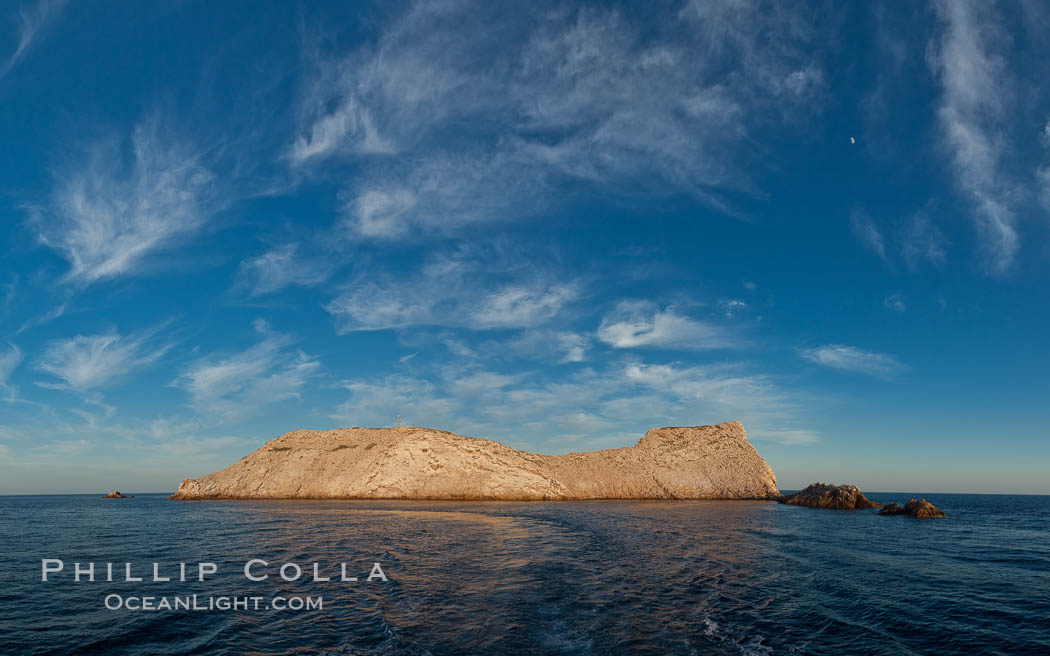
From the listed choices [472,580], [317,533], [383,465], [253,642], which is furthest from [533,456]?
[253,642]

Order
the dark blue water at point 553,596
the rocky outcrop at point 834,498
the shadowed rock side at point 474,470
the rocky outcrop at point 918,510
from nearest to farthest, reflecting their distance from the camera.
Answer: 1. the dark blue water at point 553,596
2. the rocky outcrop at point 918,510
3. the rocky outcrop at point 834,498
4. the shadowed rock side at point 474,470

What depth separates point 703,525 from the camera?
48000 millimetres

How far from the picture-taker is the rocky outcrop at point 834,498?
83812mm

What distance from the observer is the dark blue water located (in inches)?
549

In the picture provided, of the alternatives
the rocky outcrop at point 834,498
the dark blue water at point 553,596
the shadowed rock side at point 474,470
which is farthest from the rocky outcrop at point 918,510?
the shadowed rock side at point 474,470

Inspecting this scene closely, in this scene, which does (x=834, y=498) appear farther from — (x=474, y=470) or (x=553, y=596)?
(x=553, y=596)

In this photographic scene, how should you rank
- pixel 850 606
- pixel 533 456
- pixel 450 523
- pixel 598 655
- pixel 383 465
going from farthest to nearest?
1. pixel 533 456
2. pixel 383 465
3. pixel 450 523
4. pixel 850 606
5. pixel 598 655

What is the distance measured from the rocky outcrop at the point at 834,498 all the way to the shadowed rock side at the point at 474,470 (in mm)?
16015

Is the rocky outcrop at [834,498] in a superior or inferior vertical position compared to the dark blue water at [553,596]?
inferior

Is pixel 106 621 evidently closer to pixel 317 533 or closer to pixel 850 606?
pixel 317 533

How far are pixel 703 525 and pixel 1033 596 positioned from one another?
93.2ft

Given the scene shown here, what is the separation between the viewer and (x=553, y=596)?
1861 centimetres

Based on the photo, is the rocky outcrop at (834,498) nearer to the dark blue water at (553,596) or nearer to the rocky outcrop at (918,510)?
the rocky outcrop at (918,510)

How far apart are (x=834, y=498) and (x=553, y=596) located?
288ft
